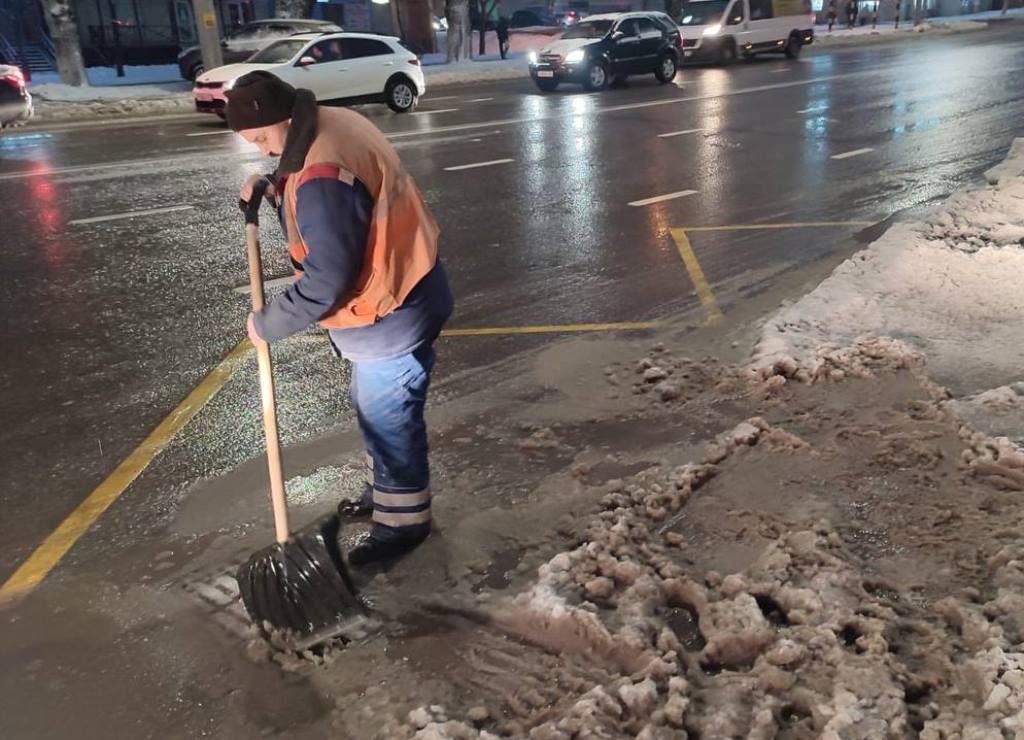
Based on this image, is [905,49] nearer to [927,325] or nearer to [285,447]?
[927,325]

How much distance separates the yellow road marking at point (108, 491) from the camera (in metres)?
3.30

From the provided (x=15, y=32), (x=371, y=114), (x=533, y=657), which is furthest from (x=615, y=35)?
(x=15, y=32)

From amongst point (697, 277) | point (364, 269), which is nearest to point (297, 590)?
point (364, 269)

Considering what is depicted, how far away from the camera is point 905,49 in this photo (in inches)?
1174

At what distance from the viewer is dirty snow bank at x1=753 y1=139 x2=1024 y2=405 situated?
4.57 metres

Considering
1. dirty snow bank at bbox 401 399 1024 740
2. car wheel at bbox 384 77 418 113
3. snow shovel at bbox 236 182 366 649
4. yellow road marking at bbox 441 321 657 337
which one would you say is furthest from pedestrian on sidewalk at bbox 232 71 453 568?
car wheel at bbox 384 77 418 113

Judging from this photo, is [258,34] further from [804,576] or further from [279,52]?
[804,576]

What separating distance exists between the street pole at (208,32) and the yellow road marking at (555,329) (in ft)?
56.1

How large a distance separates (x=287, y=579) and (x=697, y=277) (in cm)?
449

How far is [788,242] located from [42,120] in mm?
16581

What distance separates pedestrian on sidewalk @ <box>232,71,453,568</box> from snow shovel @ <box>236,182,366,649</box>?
128 mm

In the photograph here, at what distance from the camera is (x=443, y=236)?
7.91m

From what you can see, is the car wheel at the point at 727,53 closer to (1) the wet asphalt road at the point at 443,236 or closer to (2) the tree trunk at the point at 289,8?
(1) the wet asphalt road at the point at 443,236

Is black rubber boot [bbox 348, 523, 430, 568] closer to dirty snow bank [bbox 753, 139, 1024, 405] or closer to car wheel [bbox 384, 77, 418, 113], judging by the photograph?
dirty snow bank [bbox 753, 139, 1024, 405]
